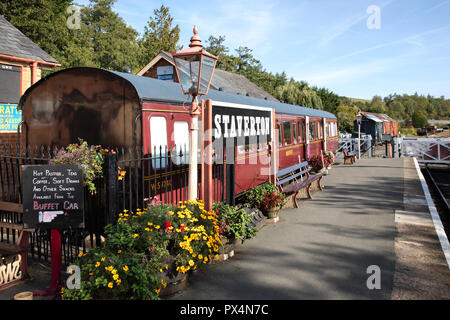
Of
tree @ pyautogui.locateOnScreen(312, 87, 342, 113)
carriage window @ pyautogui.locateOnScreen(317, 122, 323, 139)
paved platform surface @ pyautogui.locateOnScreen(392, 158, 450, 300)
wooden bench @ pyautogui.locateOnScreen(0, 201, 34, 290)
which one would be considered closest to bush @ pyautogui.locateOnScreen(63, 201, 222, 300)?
wooden bench @ pyautogui.locateOnScreen(0, 201, 34, 290)

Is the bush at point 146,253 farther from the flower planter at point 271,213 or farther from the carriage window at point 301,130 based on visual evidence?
the carriage window at point 301,130

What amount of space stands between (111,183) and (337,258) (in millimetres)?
3815

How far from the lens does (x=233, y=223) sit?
6.35 meters

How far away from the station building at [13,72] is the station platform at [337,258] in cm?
1024

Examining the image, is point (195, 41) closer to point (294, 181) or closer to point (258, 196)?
point (258, 196)

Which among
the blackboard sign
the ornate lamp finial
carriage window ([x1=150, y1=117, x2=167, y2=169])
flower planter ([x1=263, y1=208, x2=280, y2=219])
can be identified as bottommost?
flower planter ([x1=263, y1=208, x2=280, y2=219])

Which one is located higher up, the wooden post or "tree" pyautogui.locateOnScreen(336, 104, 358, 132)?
"tree" pyautogui.locateOnScreen(336, 104, 358, 132)

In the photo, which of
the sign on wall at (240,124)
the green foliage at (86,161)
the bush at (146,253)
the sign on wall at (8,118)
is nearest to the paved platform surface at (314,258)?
the bush at (146,253)

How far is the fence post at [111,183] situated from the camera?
Result: 512 cm

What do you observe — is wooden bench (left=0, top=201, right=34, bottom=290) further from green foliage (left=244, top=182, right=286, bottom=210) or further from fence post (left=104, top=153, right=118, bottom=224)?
green foliage (left=244, top=182, right=286, bottom=210)

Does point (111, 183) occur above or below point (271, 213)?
above

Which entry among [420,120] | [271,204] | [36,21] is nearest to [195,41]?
[271,204]

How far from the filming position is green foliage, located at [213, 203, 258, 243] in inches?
246
